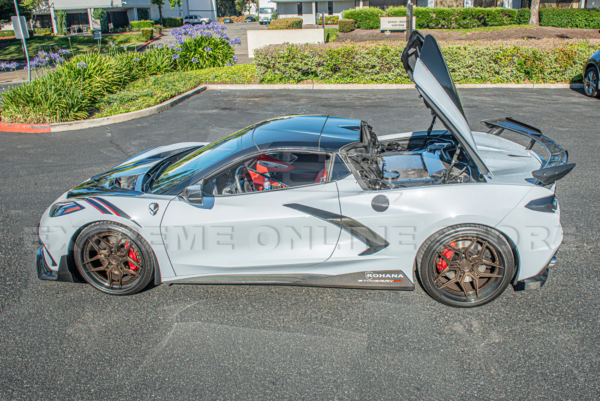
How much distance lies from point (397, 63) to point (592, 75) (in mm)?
5334

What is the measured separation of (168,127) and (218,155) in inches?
258

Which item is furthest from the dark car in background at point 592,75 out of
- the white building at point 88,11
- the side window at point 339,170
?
the white building at point 88,11

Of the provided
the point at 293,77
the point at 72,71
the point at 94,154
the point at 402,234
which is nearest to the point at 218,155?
the point at 402,234

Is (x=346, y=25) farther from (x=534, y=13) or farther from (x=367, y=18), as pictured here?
(x=534, y=13)

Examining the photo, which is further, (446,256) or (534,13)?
(534,13)

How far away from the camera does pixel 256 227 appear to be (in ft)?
11.4

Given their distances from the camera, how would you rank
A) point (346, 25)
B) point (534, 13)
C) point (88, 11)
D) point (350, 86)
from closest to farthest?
point (350, 86)
point (534, 13)
point (346, 25)
point (88, 11)

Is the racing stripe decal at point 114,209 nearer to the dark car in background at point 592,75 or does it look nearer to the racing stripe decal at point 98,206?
the racing stripe decal at point 98,206

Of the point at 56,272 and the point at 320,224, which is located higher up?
the point at 320,224

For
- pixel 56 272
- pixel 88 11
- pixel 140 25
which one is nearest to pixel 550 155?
pixel 56 272

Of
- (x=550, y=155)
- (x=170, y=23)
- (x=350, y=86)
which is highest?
(x=170, y=23)

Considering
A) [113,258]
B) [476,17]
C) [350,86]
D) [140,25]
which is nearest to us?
[113,258]

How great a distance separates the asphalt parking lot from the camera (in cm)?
286

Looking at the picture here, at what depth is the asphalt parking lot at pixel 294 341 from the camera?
286 centimetres
